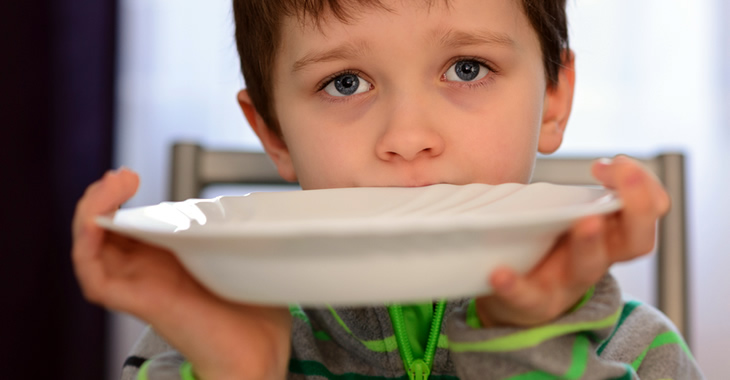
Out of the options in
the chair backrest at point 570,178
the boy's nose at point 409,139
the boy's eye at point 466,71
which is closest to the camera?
the boy's nose at point 409,139

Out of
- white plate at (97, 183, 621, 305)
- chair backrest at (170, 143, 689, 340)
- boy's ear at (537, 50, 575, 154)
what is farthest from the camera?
chair backrest at (170, 143, 689, 340)

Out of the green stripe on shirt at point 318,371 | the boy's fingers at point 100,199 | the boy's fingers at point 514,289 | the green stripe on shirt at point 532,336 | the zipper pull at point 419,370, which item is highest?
the boy's fingers at point 100,199

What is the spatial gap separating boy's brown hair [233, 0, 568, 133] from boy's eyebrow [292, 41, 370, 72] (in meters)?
0.03

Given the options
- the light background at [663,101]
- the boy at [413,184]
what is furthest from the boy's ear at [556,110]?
the light background at [663,101]

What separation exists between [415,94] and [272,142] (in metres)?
0.36

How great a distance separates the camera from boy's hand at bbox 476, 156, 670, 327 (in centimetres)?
48

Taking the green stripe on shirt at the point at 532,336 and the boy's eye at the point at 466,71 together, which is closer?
the green stripe on shirt at the point at 532,336

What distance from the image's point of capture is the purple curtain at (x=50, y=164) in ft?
6.44

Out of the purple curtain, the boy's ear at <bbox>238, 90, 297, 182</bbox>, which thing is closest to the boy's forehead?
the boy's ear at <bbox>238, 90, 297, 182</bbox>

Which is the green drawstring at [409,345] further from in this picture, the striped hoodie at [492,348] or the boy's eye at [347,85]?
the boy's eye at [347,85]

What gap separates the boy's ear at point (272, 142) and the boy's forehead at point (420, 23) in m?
0.22

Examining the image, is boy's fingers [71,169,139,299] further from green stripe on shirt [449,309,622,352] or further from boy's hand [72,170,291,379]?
green stripe on shirt [449,309,622,352]

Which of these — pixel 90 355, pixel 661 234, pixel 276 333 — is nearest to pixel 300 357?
pixel 276 333

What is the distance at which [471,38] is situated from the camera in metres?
0.80
